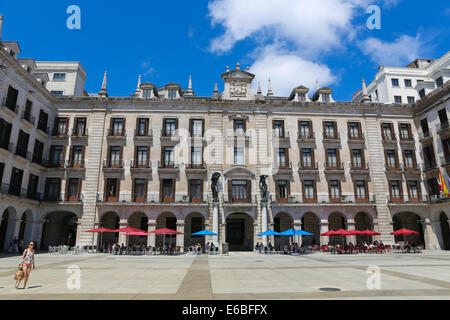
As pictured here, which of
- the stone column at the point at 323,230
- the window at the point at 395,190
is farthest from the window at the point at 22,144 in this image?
the window at the point at 395,190

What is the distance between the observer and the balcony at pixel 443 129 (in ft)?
115

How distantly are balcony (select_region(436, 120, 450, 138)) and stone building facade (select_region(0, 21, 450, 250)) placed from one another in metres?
0.15

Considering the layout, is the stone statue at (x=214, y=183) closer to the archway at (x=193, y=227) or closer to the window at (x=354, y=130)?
the archway at (x=193, y=227)

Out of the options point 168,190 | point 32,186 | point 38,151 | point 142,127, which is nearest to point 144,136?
point 142,127

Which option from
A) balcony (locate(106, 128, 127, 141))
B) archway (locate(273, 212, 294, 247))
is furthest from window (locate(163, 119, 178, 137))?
archway (locate(273, 212, 294, 247))

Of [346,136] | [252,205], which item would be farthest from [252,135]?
[346,136]

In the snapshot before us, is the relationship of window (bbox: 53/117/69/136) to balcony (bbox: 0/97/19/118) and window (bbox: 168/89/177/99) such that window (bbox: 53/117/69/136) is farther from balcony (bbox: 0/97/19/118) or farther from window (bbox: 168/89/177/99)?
window (bbox: 168/89/177/99)

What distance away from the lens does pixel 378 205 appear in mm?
36469

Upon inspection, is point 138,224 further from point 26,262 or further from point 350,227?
point 26,262

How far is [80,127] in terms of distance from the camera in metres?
38.2

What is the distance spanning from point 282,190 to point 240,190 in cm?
518

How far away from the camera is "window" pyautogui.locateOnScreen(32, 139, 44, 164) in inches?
1374
